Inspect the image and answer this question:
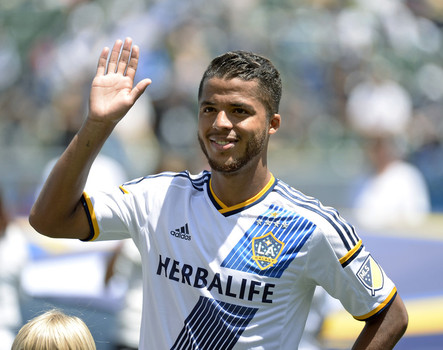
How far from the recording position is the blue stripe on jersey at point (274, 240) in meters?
2.53

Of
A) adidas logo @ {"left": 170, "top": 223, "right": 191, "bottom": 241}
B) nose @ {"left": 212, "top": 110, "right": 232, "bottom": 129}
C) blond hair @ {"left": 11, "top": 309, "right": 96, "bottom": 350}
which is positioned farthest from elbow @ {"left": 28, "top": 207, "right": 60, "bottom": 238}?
nose @ {"left": 212, "top": 110, "right": 232, "bottom": 129}

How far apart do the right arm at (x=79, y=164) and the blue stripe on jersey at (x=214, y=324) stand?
510 mm

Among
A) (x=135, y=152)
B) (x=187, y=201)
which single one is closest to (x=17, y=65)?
(x=135, y=152)

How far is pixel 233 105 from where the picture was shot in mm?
2582

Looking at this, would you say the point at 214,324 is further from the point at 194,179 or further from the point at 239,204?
the point at 194,179

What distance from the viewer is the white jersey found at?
98.6 inches

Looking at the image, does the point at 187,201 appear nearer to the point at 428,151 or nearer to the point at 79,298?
the point at 79,298

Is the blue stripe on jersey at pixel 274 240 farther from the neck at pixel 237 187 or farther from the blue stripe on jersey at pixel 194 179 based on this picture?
the blue stripe on jersey at pixel 194 179

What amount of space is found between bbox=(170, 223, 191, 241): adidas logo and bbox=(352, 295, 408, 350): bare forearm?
28.8 inches

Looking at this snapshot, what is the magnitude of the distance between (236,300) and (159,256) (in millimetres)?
344

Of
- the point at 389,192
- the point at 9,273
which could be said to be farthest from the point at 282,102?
the point at 9,273

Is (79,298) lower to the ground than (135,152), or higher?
lower

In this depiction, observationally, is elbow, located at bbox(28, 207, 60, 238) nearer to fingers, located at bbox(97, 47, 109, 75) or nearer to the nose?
fingers, located at bbox(97, 47, 109, 75)

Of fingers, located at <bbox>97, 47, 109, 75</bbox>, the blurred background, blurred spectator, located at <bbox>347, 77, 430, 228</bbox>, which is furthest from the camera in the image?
blurred spectator, located at <bbox>347, 77, 430, 228</bbox>
